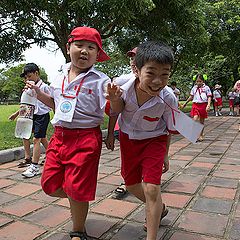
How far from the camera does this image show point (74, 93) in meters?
2.17

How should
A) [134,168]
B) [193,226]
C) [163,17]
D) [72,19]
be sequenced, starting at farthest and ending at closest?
[163,17] < [72,19] < [193,226] < [134,168]

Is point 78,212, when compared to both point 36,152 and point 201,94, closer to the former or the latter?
point 36,152

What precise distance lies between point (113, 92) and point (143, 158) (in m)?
0.55

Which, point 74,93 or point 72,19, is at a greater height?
point 72,19

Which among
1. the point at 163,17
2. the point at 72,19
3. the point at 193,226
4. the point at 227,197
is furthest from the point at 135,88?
the point at 163,17

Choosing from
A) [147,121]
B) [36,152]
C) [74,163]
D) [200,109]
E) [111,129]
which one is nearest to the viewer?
[74,163]

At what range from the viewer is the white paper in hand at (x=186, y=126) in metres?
2.18

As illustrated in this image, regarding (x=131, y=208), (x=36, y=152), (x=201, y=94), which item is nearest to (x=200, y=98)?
(x=201, y=94)

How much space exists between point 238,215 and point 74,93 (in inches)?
68.7

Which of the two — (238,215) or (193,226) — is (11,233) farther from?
(238,215)

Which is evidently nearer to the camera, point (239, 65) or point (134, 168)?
point (134, 168)

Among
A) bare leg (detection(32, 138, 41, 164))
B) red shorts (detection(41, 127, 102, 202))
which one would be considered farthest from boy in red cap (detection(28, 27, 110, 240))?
bare leg (detection(32, 138, 41, 164))

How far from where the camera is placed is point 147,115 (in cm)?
215

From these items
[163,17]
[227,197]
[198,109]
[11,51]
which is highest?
[163,17]
